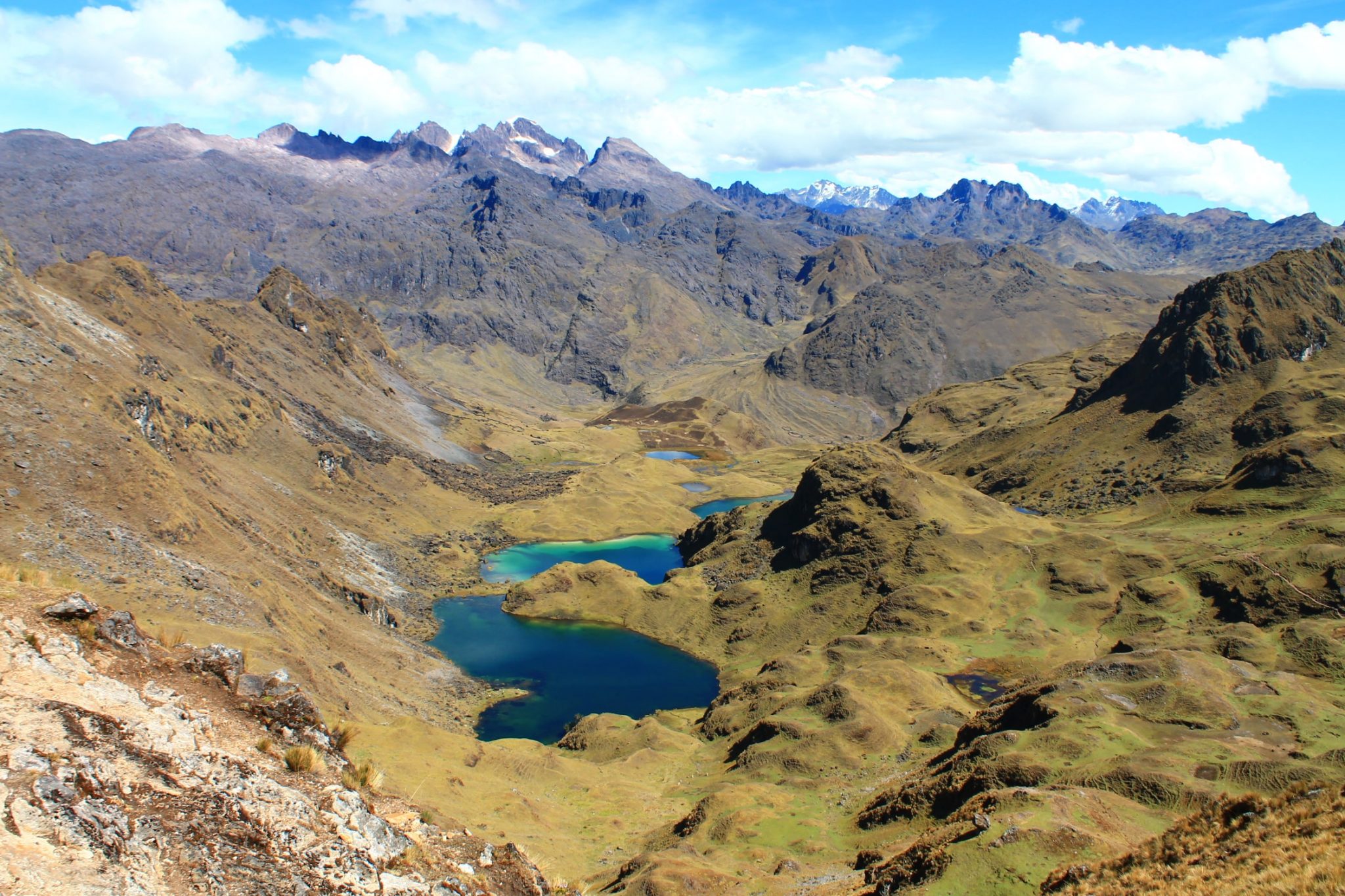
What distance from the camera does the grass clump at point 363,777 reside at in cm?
1861

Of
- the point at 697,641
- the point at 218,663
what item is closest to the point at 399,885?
the point at 218,663

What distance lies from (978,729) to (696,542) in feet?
314

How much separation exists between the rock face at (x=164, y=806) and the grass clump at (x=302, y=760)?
0.72ft

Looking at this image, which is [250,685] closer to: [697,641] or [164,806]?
[164,806]

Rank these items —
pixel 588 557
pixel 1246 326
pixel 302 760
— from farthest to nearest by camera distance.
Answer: pixel 1246 326 < pixel 588 557 < pixel 302 760

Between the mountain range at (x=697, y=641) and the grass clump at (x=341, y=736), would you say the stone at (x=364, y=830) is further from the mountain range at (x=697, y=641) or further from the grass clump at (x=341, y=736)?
the grass clump at (x=341, y=736)

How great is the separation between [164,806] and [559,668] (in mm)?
100613

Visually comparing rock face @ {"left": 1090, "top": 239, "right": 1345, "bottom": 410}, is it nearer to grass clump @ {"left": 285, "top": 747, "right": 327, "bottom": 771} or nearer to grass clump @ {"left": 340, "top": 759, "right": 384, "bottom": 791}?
grass clump @ {"left": 340, "top": 759, "right": 384, "bottom": 791}

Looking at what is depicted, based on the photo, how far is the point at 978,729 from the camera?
211 ft

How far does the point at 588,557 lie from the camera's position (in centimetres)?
16575

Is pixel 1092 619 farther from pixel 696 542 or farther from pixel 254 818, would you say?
pixel 254 818

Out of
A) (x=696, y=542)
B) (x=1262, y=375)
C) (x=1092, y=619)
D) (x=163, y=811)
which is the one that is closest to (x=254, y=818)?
(x=163, y=811)

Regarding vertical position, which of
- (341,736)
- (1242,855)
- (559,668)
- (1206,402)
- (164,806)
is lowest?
(559,668)

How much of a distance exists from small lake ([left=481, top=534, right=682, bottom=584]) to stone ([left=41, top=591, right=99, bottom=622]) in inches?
5079
